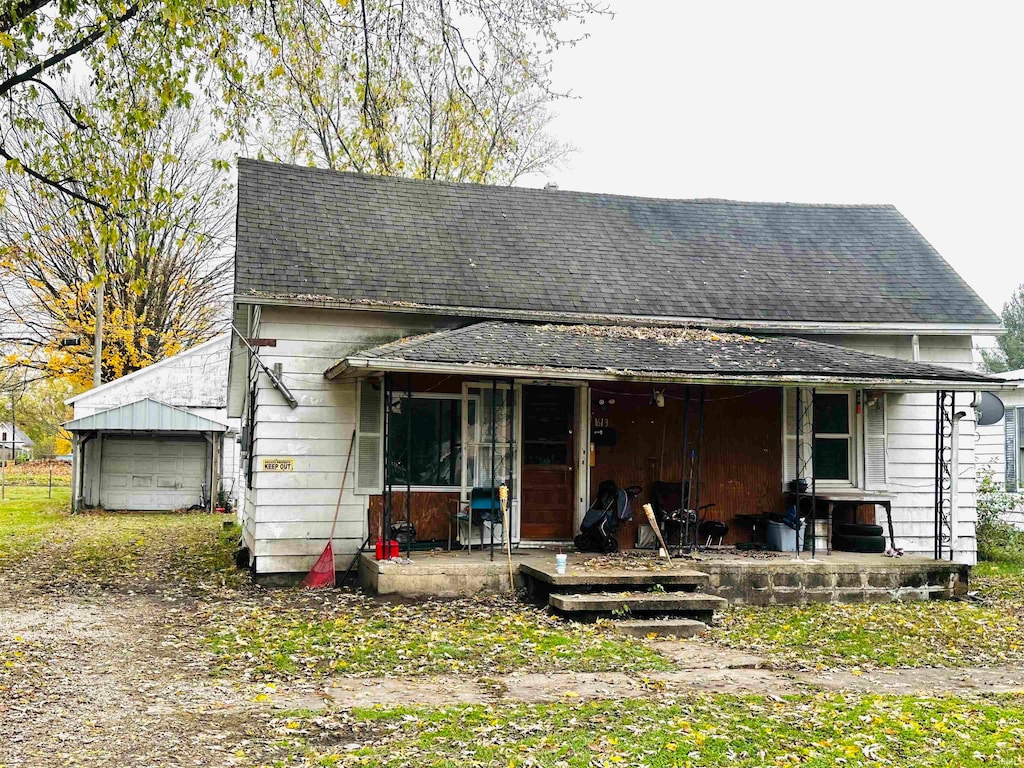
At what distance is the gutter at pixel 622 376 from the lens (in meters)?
10.5

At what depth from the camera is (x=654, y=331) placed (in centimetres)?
1341

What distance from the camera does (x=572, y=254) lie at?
1483 centimetres

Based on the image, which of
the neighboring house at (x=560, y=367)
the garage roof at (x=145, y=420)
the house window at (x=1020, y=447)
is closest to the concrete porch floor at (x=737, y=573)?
the neighboring house at (x=560, y=367)

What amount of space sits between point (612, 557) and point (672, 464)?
211 centimetres

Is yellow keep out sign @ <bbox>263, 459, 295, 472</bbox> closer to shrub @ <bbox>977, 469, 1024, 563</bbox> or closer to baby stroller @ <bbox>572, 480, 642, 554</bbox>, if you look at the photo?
baby stroller @ <bbox>572, 480, 642, 554</bbox>

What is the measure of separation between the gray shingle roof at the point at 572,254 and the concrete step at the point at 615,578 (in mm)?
4115

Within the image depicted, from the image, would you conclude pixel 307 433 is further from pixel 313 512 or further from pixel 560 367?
pixel 560 367

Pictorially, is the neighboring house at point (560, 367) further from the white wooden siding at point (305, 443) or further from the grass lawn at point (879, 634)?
the grass lawn at point (879, 634)

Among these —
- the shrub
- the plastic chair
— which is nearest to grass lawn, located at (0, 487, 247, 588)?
the plastic chair

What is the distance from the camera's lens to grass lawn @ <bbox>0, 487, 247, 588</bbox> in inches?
515

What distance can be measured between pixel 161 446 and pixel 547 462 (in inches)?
626

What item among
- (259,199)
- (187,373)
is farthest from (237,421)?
(259,199)

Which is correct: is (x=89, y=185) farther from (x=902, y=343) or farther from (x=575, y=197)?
(x=902, y=343)

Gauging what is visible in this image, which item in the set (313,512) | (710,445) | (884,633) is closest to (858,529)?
(710,445)
